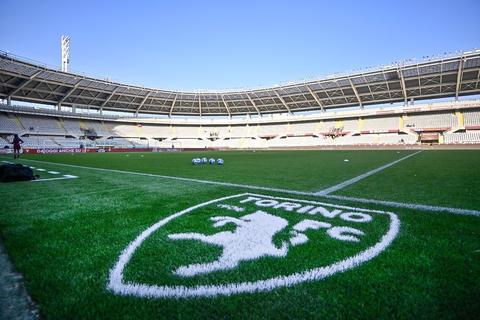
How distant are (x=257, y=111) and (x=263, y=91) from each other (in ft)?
33.9

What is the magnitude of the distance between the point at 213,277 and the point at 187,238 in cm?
86

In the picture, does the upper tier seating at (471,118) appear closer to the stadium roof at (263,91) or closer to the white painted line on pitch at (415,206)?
the stadium roof at (263,91)

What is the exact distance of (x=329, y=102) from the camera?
56.2 m

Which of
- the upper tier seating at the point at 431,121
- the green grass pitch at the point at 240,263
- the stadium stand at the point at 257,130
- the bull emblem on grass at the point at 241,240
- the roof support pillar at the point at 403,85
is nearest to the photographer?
the green grass pitch at the point at 240,263

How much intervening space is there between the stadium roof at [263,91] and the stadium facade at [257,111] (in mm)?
144

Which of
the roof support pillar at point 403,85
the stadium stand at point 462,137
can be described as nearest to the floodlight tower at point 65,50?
the roof support pillar at point 403,85

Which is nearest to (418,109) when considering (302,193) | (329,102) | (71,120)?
(329,102)

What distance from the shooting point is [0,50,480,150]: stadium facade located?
42.4m

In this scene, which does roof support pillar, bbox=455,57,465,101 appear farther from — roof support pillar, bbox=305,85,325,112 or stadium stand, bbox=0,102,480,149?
roof support pillar, bbox=305,85,325,112

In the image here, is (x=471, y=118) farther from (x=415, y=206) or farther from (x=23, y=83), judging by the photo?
(x=23, y=83)

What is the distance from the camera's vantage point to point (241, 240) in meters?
2.58

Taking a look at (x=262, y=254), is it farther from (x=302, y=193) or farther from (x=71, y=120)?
(x=71, y=120)

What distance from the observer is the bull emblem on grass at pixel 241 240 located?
6.76 feet

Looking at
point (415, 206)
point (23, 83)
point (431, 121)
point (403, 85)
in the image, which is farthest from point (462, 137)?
point (23, 83)
